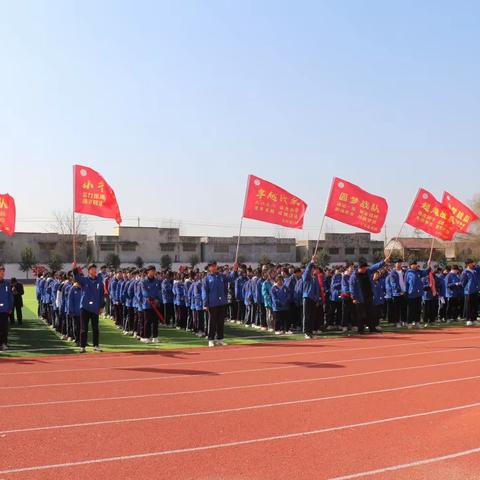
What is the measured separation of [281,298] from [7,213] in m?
7.45

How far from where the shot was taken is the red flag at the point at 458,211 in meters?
18.2

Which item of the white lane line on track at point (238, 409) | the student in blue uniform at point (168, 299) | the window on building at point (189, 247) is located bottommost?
the white lane line on track at point (238, 409)

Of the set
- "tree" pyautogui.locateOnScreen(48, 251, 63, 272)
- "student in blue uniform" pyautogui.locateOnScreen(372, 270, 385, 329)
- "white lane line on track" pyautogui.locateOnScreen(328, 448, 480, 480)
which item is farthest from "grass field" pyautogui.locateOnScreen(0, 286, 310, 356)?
"tree" pyautogui.locateOnScreen(48, 251, 63, 272)

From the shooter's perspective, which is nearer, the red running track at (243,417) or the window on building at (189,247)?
the red running track at (243,417)

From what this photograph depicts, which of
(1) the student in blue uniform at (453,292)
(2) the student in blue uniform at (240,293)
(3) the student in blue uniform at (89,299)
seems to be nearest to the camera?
(3) the student in blue uniform at (89,299)

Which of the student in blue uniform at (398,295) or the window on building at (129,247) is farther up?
the window on building at (129,247)

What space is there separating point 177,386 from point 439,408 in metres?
3.64

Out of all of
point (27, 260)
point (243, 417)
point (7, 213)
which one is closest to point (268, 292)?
point (7, 213)

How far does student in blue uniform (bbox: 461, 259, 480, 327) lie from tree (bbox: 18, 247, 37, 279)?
45.0 m

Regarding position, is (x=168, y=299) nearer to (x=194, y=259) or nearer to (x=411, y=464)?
(x=411, y=464)

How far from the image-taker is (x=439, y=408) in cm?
763

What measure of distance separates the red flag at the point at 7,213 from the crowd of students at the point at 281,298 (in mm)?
1914

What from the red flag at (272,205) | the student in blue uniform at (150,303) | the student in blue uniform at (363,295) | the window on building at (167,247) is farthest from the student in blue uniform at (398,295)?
the window on building at (167,247)

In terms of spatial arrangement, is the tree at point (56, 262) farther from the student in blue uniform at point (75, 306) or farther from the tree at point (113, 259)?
the student in blue uniform at point (75, 306)
